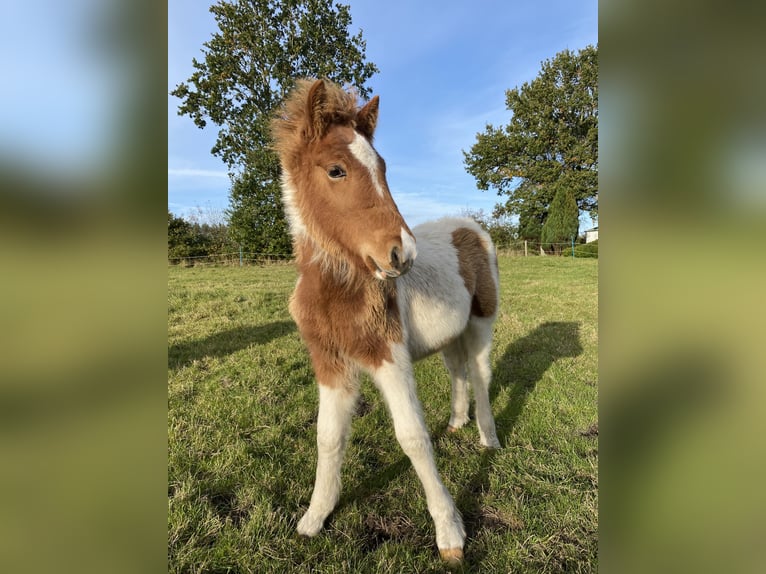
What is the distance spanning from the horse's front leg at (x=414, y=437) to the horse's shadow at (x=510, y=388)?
8.9 inches

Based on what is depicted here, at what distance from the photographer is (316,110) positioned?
223cm

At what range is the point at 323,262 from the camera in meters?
2.40

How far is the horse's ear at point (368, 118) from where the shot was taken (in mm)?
2464

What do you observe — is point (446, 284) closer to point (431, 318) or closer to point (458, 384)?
point (431, 318)

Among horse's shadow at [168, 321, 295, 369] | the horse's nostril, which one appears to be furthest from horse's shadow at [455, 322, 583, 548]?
horse's shadow at [168, 321, 295, 369]

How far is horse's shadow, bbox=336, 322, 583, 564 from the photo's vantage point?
2.78m

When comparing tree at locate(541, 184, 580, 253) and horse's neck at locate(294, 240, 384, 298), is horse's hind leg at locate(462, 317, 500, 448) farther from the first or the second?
tree at locate(541, 184, 580, 253)

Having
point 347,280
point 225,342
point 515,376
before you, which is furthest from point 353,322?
point 225,342

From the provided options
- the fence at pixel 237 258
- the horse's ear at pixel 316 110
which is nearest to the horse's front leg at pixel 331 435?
the horse's ear at pixel 316 110
